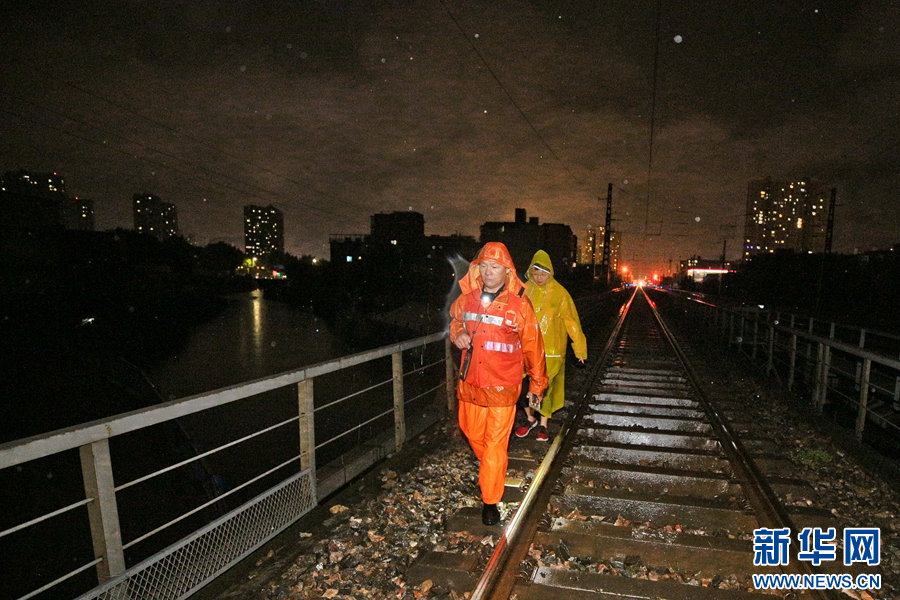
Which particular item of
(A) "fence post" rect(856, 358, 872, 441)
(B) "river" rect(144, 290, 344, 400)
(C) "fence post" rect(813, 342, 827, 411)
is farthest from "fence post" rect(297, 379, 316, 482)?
(B) "river" rect(144, 290, 344, 400)

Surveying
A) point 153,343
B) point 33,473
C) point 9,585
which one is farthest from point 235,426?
point 153,343

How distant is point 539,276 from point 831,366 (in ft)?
15.5

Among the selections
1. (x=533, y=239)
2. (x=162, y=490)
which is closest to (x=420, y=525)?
(x=162, y=490)

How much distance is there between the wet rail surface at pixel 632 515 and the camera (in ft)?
9.29

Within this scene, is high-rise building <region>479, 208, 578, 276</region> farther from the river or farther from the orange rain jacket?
the orange rain jacket

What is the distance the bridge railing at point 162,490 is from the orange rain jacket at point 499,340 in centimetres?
99

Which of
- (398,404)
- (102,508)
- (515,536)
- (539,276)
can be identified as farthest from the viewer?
(539,276)

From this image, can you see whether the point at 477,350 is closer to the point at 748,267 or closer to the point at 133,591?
the point at 133,591

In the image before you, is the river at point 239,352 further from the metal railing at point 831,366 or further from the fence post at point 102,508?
the fence post at point 102,508

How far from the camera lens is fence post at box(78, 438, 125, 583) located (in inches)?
90.0

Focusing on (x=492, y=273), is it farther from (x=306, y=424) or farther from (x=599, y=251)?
(x=599, y=251)

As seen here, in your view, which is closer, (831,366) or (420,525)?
(420,525)

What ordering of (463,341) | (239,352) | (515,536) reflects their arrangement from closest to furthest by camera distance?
(515,536)
(463,341)
(239,352)

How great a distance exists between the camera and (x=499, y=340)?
3451 mm
